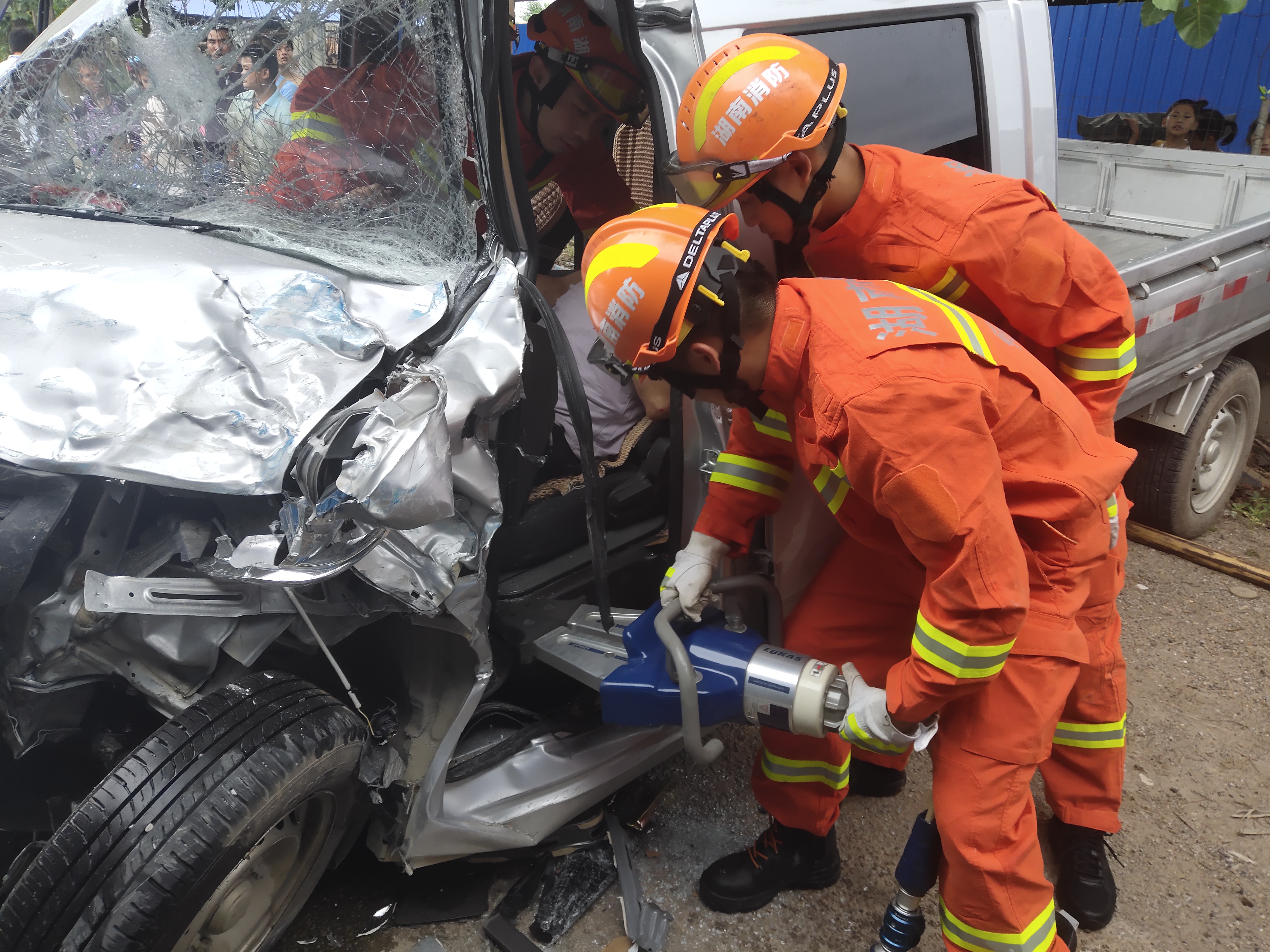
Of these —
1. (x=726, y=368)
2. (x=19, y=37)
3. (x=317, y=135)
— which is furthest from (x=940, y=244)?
(x=19, y=37)

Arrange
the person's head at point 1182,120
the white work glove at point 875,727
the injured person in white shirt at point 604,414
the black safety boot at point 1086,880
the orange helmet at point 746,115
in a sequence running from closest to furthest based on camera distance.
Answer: the white work glove at point 875,727, the orange helmet at point 746,115, the black safety boot at point 1086,880, the injured person in white shirt at point 604,414, the person's head at point 1182,120

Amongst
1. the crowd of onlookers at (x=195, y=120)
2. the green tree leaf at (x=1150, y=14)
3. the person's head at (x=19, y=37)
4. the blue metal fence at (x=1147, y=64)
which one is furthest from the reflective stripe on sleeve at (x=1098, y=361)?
the blue metal fence at (x=1147, y=64)

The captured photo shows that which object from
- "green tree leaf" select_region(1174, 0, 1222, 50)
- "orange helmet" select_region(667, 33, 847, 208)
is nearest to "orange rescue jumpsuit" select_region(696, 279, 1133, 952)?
"orange helmet" select_region(667, 33, 847, 208)

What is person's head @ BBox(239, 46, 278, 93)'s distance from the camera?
2.04m

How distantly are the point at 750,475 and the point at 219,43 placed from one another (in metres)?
1.54

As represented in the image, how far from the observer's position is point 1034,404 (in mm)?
1703

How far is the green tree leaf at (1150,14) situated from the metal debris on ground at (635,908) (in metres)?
4.83

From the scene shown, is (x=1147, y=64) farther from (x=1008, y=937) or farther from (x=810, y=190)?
(x=1008, y=937)

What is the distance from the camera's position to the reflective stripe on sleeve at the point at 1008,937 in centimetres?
177

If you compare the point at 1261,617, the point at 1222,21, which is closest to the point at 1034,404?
the point at 1261,617

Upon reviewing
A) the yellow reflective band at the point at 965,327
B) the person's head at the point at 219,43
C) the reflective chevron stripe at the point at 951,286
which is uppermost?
the person's head at the point at 219,43

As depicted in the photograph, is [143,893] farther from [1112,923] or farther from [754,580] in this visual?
[1112,923]

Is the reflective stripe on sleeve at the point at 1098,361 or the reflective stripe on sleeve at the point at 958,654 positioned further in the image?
the reflective stripe on sleeve at the point at 1098,361

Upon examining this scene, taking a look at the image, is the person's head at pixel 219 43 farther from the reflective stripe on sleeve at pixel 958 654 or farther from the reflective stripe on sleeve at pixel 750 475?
the reflective stripe on sleeve at pixel 958 654
